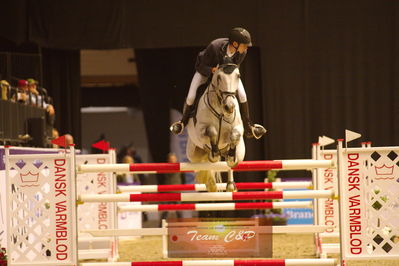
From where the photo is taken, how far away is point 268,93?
410 inches

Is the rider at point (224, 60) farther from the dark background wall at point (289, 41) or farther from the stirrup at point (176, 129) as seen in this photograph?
the dark background wall at point (289, 41)

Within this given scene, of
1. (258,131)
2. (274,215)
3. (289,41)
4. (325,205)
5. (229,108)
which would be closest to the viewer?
(229,108)

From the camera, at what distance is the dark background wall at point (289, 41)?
401 inches

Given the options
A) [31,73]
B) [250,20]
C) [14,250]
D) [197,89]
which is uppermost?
[250,20]

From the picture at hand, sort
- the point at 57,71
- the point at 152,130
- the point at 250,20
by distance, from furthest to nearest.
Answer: the point at 152,130
the point at 57,71
the point at 250,20

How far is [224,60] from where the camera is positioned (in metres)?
4.27

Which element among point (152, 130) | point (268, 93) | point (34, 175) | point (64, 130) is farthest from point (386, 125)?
point (34, 175)

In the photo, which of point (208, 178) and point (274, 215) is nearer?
point (208, 178)

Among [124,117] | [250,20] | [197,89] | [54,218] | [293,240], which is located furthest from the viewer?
[124,117]

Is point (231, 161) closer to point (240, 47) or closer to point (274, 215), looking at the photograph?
point (240, 47)

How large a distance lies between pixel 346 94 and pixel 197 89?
5.98 m

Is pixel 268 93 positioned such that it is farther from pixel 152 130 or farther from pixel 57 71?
pixel 57 71

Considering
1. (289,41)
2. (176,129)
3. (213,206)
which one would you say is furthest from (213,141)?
(289,41)

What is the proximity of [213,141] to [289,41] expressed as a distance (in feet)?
20.4
